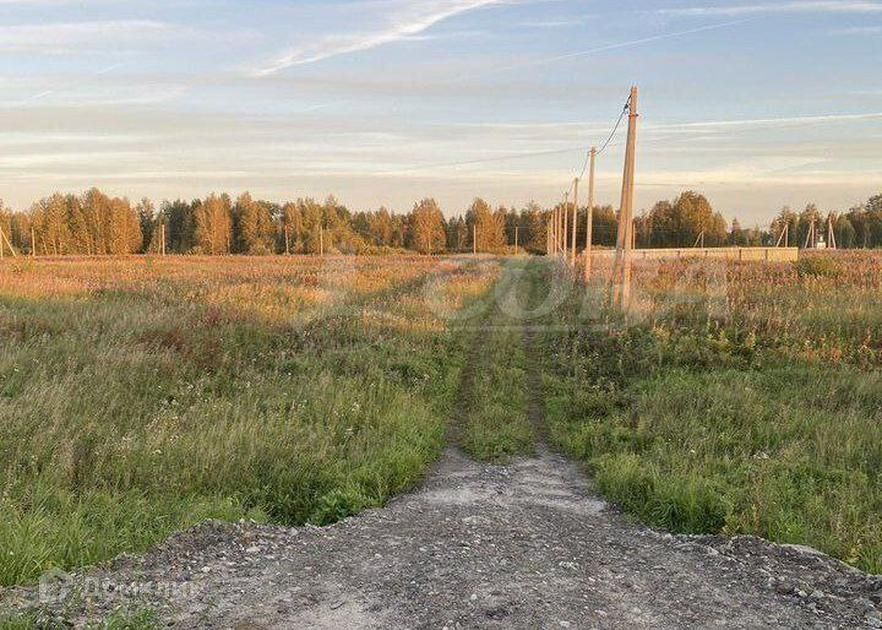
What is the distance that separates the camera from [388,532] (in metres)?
5.57

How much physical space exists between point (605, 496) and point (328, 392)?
4.35 meters

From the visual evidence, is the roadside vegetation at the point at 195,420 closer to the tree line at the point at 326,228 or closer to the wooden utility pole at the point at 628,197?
the wooden utility pole at the point at 628,197

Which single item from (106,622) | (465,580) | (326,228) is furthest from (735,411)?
(326,228)

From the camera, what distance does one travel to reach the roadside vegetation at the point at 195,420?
5668mm

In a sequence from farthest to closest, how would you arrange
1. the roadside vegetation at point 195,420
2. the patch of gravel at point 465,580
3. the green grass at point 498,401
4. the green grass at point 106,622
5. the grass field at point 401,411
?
the green grass at point 498,401 → the grass field at point 401,411 → the roadside vegetation at point 195,420 → the patch of gravel at point 465,580 → the green grass at point 106,622

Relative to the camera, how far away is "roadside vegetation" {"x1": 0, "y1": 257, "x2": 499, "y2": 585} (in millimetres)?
5668

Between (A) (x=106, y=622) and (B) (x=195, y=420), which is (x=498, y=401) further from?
(A) (x=106, y=622)

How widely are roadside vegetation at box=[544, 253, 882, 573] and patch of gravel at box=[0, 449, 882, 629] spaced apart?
74 cm

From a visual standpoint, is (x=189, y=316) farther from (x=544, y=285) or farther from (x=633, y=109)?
(x=544, y=285)

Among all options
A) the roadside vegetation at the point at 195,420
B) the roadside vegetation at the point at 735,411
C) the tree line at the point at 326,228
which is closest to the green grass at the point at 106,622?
the roadside vegetation at the point at 195,420

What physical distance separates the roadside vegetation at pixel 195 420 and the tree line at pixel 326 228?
69513 mm

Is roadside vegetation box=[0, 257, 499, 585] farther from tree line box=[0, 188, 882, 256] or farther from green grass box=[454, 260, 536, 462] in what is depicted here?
tree line box=[0, 188, 882, 256]

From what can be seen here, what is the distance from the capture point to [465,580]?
180 inches

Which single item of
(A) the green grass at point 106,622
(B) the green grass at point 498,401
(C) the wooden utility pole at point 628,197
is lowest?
(B) the green grass at point 498,401
